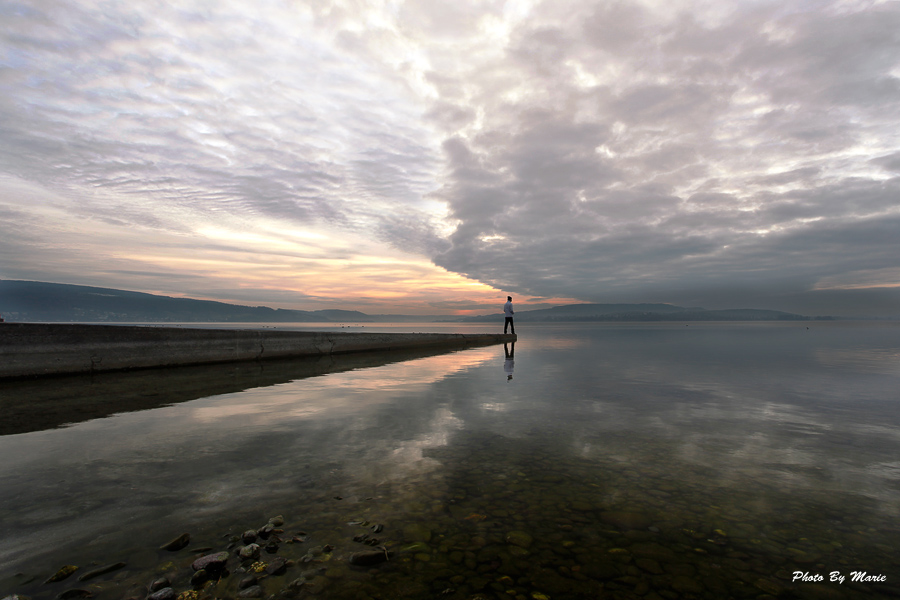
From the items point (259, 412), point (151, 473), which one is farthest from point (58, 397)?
point (151, 473)

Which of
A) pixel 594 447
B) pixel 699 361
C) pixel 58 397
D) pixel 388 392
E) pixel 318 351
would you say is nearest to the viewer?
pixel 594 447

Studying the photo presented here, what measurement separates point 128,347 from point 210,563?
14903 mm

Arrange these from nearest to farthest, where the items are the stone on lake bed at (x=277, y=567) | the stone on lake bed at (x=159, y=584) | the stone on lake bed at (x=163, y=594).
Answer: the stone on lake bed at (x=163, y=594)
the stone on lake bed at (x=159, y=584)
the stone on lake bed at (x=277, y=567)

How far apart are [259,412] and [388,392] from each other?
3.45 metres

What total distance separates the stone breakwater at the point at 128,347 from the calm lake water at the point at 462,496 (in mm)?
3290

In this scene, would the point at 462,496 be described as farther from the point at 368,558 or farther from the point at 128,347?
the point at 128,347

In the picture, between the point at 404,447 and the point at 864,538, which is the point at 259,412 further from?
the point at 864,538

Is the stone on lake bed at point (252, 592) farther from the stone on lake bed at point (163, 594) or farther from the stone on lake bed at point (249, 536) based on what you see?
the stone on lake bed at point (249, 536)

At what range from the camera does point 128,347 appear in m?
14.4

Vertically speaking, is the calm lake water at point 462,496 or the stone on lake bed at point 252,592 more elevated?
the stone on lake bed at point 252,592

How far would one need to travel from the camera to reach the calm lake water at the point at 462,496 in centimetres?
312

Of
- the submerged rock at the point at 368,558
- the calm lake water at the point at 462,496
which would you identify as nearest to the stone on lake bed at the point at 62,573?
the calm lake water at the point at 462,496

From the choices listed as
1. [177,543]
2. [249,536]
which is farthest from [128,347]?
[249,536]

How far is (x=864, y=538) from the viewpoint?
145 inches
